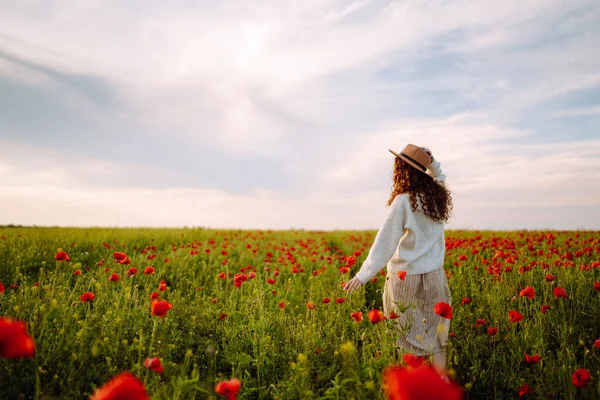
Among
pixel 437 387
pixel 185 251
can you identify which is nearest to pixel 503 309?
pixel 437 387

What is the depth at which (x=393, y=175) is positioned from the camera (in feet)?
13.6

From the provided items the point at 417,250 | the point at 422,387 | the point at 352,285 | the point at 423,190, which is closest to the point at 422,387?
the point at 422,387

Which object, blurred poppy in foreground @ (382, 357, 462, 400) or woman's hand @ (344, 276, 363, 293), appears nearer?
blurred poppy in foreground @ (382, 357, 462, 400)

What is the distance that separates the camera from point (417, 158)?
12.8 ft

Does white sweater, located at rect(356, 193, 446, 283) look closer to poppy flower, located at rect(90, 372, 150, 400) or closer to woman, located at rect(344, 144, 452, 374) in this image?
woman, located at rect(344, 144, 452, 374)

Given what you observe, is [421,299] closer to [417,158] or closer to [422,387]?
[417,158]

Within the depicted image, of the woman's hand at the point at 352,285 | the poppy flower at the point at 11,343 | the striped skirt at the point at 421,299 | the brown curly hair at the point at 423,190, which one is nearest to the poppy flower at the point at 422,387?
the poppy flower at the point at 11,343

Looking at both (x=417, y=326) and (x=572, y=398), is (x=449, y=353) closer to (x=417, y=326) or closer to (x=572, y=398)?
(x=417, y=326)

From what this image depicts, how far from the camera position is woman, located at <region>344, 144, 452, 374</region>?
369 centimetres

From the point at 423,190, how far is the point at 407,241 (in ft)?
1.76

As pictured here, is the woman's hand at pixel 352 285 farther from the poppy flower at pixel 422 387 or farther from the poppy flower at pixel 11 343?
the poppy flower at pixel 11 343

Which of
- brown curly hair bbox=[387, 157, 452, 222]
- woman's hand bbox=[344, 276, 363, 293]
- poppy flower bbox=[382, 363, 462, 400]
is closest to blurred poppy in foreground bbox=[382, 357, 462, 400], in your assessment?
poppy flower bbox=[382, 363, 462, 400]

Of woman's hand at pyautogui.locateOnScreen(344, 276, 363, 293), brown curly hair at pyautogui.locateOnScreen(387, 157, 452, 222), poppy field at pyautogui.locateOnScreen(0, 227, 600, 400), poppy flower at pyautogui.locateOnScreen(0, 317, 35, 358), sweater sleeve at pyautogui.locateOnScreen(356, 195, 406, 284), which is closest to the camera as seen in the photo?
poppy flower at pyautogui.locateOnScreen(0, 317, 35, 358)

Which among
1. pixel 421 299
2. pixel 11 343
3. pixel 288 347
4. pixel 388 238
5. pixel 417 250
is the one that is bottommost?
pixel 288 347
